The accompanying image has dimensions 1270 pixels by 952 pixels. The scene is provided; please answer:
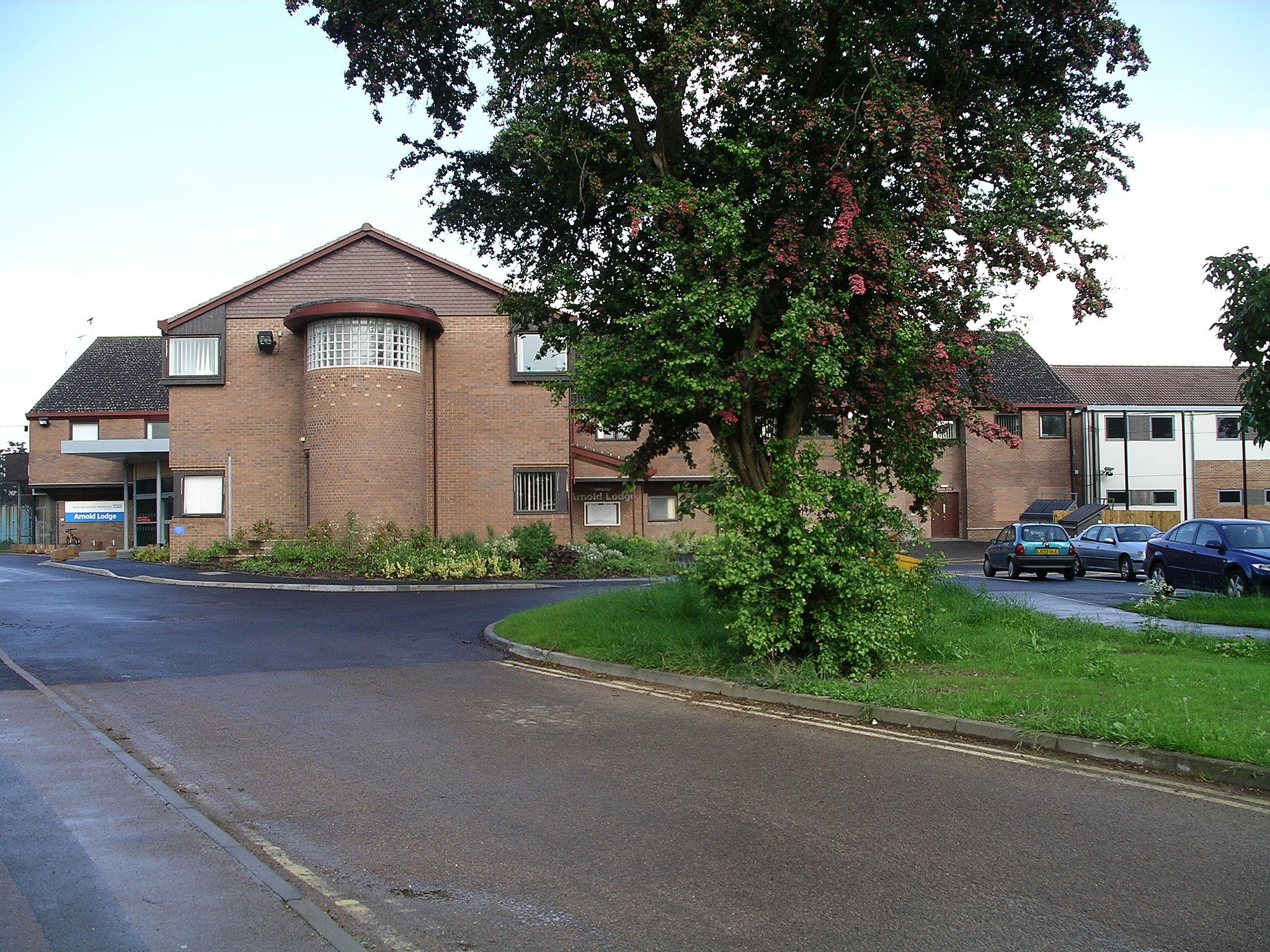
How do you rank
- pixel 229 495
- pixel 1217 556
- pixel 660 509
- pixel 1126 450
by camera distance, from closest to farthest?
pixel 1217 556, pixel 229 495, pixel 660 509, pixel 1126 450

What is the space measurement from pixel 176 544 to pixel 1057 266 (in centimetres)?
2713

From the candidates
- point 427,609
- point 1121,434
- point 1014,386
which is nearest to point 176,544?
point 427,609

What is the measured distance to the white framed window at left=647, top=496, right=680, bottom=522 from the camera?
3484cm

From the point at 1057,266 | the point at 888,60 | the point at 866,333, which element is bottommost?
the point at 866,333

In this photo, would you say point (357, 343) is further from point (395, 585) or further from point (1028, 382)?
point (1028, 382)

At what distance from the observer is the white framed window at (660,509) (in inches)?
1372

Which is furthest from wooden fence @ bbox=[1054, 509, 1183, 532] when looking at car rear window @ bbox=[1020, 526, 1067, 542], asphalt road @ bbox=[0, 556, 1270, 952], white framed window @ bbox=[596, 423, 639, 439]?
asphalt road @ bbox=[0, 556, 1270, 952]

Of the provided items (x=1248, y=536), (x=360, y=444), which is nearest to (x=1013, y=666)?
(x=1248, y=536)

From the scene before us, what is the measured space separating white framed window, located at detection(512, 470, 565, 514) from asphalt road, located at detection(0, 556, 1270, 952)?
19.3m

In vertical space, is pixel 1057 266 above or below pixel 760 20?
below

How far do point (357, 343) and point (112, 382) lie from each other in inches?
1027

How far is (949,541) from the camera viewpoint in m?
46.2

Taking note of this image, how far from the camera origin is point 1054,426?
4738 cm

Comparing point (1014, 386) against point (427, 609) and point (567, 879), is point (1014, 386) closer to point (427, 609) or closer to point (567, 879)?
point (427, 609)
